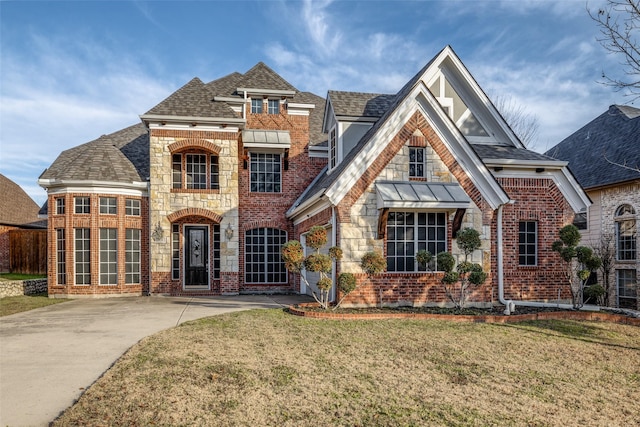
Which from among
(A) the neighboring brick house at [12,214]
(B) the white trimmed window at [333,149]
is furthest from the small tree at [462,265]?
(A) the neighboring brick house at [12,214]

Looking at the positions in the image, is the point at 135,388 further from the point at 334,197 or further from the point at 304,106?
the point at 304,106

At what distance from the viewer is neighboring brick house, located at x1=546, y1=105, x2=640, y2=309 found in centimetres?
1617

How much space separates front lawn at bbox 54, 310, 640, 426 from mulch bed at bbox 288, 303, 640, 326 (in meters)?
1.16

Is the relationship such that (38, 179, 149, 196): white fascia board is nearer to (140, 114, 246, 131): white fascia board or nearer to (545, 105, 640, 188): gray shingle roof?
(140, 114, 246, 131): white fascia board

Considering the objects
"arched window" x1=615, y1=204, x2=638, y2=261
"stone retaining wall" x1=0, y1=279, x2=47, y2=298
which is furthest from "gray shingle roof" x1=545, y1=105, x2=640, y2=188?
"stone retaining wall" x1=0, y1=279, x2=47, y2=298

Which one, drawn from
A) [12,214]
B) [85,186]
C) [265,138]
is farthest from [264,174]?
[12,214]

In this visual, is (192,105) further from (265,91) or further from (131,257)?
(131,257)

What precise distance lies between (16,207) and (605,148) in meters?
31.9

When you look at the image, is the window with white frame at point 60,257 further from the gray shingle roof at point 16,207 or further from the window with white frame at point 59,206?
the gray shingle roof at point 16,207

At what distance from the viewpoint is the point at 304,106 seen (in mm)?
19344

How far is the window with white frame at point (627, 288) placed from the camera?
16.1 metres

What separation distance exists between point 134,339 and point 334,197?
19.5ft

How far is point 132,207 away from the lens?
1703 centimetres

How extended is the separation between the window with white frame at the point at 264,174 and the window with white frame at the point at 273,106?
5.99 ft
